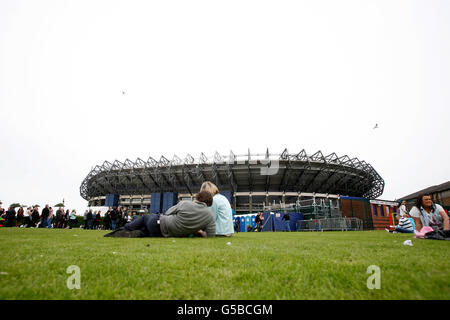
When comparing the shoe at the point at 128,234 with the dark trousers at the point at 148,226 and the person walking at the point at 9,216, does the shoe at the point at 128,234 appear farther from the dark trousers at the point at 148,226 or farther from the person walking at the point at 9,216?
the person walking at the point at 9,216

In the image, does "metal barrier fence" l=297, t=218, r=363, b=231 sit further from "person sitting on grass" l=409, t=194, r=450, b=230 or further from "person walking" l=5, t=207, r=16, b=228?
"person walking" l=5, t=207, r=16, b=228

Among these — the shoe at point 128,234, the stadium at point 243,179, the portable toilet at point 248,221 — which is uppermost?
the stadium at point 243,179

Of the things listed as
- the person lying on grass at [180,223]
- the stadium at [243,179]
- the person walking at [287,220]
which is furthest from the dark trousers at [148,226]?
the stadium at [243,179]

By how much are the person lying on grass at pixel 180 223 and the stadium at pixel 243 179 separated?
31898 millimetres

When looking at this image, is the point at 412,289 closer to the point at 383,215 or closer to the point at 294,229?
the point at 294,229

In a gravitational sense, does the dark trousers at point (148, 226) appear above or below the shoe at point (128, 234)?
above

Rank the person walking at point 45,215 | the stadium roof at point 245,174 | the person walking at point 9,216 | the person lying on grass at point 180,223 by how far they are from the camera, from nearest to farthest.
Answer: the person lying on grass at point 180,223, the person walking at point 9,216, the person walking at point 45,215, the stadium roof at point 245,174

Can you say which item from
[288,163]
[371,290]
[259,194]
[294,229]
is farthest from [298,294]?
[259,194]

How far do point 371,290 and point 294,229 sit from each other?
852 inches

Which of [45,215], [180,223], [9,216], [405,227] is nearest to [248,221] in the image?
[405,227]

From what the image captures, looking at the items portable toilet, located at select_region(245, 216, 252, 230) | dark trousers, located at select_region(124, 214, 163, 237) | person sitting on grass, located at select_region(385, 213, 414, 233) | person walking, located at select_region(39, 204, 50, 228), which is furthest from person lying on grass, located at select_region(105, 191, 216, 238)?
portable toilet, located at select_region(245, 216, 252, 230)

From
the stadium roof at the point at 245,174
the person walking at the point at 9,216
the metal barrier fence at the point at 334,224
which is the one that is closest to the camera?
the person walking at the point at 9,216

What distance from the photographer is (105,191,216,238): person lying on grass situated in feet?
16.9

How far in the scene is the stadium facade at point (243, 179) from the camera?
40.7m
